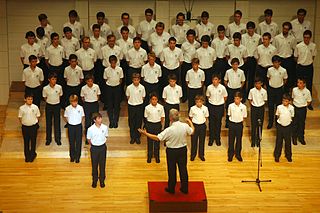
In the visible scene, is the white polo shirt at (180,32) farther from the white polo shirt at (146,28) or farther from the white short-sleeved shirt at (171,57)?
the white short-sleeved shirt at (171,57)

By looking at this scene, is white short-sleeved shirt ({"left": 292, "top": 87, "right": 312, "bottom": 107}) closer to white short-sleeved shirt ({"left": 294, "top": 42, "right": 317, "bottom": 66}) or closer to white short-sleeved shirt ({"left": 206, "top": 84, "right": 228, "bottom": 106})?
white short-sleeved shirt ({"left": 294, "top": 42, "right": 317, "bottom": 66})

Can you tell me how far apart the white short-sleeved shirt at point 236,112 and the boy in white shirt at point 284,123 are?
63 cm

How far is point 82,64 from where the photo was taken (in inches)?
539

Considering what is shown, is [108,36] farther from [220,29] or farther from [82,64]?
[220,29]

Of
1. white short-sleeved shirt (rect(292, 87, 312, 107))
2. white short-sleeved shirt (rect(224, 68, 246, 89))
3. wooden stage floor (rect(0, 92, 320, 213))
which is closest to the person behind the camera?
wooden stage floor (rect(0, 92, 320, 213))

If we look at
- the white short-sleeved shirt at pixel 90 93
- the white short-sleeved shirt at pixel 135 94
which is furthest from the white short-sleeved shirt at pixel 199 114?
the white short-sleeved shirt at pixel 90 93

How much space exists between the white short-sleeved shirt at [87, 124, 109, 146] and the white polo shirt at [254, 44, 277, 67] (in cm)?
401

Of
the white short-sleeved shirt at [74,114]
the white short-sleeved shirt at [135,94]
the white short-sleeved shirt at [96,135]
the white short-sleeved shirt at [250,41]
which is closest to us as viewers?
the white short-sleeved shirt at [96,135]

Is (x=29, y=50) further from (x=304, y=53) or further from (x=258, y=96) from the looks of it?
(x=304, y=53)

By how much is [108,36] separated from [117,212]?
4132mm

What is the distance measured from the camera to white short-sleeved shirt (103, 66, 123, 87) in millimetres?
13289

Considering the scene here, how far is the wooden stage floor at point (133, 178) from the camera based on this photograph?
11.1 meters

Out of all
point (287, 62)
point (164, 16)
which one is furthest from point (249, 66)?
point (164, 16)

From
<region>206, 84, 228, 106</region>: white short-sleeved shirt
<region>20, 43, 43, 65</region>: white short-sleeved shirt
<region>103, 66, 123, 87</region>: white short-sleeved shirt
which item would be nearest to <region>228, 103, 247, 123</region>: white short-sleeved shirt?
<region>206, 84, 228, 106</region>: white short-sleeved shirt
